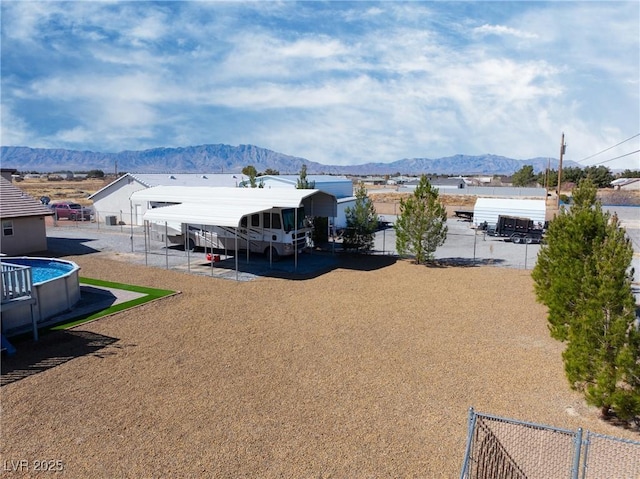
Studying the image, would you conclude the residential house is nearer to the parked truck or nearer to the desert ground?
the desert ground

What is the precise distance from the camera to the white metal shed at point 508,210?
110ft

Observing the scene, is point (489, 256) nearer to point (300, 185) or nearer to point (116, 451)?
point (300, 185)

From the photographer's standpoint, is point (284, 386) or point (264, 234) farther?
point (264, 234)

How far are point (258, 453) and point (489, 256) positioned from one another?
20.6 m

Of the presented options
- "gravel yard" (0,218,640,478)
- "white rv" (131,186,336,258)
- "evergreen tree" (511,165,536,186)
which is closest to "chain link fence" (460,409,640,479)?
"gravel yard" (0,218,640,478)

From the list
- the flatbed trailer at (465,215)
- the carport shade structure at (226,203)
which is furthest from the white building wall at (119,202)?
the flatbed trailer at (465,215)

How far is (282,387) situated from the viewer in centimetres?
979

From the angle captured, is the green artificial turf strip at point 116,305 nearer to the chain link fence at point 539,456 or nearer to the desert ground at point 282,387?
the desert ground at point 282,387

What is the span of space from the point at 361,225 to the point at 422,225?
3482mm

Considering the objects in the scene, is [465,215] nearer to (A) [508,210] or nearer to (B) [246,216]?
(A) [508,210]

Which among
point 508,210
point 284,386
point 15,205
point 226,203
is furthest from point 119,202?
point 284,386

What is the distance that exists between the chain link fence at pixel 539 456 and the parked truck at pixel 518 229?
24963mm

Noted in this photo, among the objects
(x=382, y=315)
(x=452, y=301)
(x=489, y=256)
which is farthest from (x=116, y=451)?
(x=489, y=256)

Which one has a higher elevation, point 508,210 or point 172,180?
point 172,180
